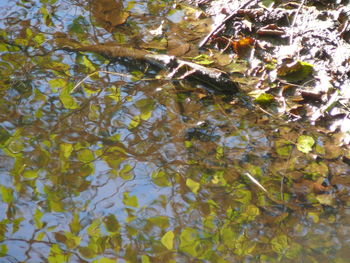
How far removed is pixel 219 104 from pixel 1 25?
1.80 m

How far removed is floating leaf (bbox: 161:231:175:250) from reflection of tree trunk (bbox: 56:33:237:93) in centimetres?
119

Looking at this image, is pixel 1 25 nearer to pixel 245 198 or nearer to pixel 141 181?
pixel 141 181

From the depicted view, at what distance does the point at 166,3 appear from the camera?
4094 millimetres

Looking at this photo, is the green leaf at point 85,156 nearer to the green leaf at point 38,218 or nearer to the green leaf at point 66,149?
the green leaf at point 66,149

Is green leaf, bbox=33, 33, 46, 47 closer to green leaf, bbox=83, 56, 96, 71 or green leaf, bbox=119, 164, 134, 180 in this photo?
green leaf, bbox=83, 56, 96, 71

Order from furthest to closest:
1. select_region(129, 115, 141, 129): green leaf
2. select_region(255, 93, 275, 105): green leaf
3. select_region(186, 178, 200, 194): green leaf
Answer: select_region(255, 93, 275, 105): green leaf
select_region(129, 115, 141, 129): green leaf
select_region(186, 178, 200, 194): green leaf

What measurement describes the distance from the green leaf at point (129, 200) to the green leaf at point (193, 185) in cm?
27

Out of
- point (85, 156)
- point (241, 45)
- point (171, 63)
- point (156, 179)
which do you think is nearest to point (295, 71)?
point (241, 45)

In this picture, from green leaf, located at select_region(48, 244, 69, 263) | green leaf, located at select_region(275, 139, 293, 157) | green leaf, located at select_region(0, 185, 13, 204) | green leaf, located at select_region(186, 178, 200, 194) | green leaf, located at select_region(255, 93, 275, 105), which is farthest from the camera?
green leaf, located at select_region(255, 93, 275, 105)

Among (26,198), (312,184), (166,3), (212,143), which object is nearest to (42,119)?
(26,198)

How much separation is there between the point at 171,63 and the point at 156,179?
39.2 inches

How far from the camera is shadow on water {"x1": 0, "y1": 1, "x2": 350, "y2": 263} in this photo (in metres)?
2.13

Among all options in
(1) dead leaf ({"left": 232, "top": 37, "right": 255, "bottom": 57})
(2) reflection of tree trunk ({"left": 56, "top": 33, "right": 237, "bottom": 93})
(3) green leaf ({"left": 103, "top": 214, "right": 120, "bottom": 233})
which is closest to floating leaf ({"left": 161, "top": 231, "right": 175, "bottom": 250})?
(3) green leaf ({"left": 103, "top": 214, "right": 120, "bottom": 233})

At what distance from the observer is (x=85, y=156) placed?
255cm
